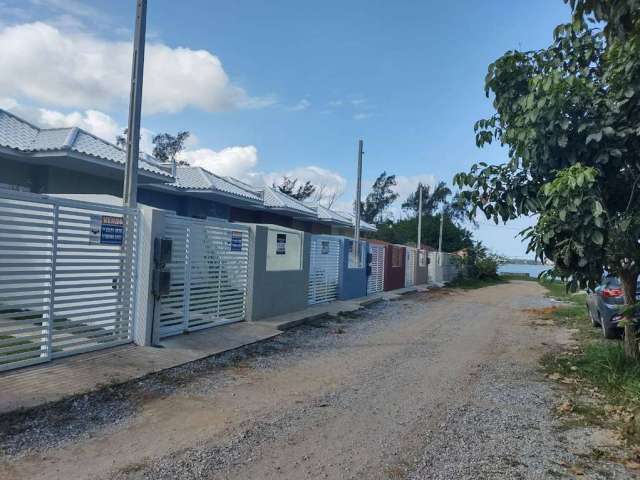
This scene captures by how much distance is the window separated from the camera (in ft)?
76.5

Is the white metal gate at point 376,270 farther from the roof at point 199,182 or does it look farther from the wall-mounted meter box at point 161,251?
the wall-mounted meter box at point 161,251

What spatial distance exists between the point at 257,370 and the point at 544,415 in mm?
3704

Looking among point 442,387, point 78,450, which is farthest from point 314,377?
point 78,450

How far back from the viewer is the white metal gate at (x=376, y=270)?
20375 millimetres

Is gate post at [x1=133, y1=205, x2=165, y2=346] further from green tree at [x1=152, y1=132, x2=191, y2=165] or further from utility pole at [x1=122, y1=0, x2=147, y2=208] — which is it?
green tree at [x1=152, y1=132, x2=191, y2=165]

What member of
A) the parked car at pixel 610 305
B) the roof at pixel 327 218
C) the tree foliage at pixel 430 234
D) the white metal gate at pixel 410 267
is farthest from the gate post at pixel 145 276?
the tree foliage at pixel 430 234

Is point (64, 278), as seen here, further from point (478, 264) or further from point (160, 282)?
point (478, 264)

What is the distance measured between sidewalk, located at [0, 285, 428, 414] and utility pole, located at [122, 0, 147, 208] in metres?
2.29

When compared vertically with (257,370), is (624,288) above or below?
above

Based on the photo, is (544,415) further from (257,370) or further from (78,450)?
(78,450)

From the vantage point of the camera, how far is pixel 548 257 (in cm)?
670

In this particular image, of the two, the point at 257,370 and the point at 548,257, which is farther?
the point at 257,370

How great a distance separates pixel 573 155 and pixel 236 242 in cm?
625

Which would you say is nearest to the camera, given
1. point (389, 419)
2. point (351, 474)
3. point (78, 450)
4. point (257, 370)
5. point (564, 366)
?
point (351, 474)
